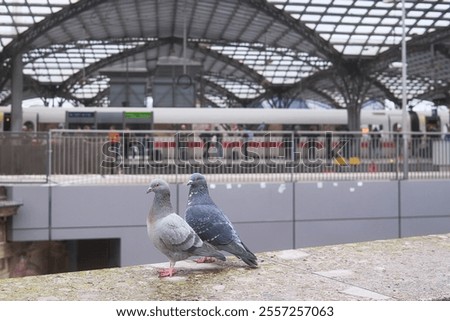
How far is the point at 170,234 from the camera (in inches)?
147

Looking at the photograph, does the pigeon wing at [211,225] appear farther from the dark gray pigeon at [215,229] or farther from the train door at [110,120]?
the train door at [110,120]

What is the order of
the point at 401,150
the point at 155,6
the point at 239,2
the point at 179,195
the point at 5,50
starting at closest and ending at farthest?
1. the point at 179,195
2. the point at 401,150
3. the point at 5,50
4. the point at 239,2
5. the point at 155,6

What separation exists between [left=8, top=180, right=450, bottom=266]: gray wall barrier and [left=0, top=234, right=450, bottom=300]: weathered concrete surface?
6.75m

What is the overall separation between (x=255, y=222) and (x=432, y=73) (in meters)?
34.9

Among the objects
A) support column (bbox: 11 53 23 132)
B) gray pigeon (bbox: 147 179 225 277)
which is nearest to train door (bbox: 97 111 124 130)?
support column (bbox: 11 53 23 132)

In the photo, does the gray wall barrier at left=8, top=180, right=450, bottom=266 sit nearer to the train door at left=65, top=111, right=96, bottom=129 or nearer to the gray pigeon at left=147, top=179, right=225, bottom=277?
the gray pigeon at left=147, top=179, right=225, bottom=277

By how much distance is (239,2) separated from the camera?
107 ft

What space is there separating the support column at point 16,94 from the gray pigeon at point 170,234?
24317 millimetres

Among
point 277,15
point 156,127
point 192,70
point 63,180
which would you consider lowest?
point 63,180

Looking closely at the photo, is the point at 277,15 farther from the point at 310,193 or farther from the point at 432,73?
the point at 310,193

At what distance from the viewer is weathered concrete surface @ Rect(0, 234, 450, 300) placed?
→ 342 cm

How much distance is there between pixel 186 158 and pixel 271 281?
851 centimetres

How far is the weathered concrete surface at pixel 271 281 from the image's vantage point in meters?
3.42

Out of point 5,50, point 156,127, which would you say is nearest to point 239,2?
point 156,127
